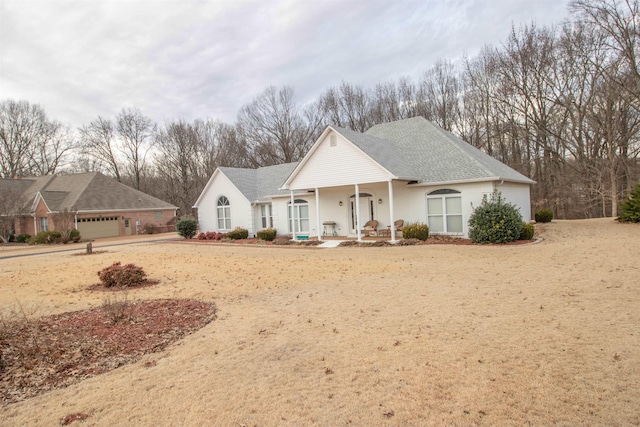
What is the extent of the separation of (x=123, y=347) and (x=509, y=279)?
319 inches

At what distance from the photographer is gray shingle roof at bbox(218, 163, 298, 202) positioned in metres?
26.7

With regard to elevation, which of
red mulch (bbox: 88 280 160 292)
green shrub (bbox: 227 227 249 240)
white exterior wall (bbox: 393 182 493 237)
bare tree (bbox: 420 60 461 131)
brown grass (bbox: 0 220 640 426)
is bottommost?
brown grass (bbox: 0 220 640 426)

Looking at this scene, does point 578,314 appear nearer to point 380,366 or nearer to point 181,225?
point 380,366

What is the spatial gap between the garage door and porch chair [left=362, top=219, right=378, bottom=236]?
25.0 metres

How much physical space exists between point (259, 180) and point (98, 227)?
1590 cm

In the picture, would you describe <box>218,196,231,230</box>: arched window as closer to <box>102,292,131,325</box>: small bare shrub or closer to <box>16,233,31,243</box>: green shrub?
<box>16,233,31,243</box>: green shrub

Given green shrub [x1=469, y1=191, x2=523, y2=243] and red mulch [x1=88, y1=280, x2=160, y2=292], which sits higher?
green shrub [x1=469, y1=191, x2=523, y2=243]

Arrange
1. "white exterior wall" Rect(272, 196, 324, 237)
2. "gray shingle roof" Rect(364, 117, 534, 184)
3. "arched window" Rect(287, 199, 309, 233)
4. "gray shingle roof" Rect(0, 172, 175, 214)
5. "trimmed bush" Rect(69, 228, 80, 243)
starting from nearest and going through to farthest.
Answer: "gray shingle roof" Rect(364, 117, 534, 184), "white exterior wall" Rect(272, 196, 324, 237), "arched window" Rect(287, 199, 309, 233), "trimmed bush" Rect(69, 228, 80, 243), "gray shingle roof" Rect(0, 172, 175, 214)

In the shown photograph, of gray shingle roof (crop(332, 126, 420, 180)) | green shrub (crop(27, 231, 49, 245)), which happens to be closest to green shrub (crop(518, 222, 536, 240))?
gray shingle roof (crop(332, 126, 420, 180))

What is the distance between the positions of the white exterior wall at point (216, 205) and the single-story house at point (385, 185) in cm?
10

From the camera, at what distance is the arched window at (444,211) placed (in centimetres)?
1862

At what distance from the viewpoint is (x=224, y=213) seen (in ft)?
91.2

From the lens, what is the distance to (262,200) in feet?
87.0

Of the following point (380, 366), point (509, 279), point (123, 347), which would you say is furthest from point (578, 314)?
point (123, 347)
